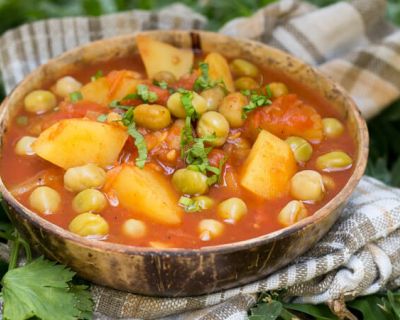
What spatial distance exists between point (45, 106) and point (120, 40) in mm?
568

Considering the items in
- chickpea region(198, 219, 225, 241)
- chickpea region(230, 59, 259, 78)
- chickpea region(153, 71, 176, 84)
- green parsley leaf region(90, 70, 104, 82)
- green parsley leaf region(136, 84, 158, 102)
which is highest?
green parsley leaf region(136, 84, 158, 102)

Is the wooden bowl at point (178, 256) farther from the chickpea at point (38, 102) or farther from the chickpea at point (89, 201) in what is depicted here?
the chickpea at point (38, 102)

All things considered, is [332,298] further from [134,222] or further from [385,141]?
[385,141]

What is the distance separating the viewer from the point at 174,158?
2.68 m

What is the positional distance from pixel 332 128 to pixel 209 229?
0.83m

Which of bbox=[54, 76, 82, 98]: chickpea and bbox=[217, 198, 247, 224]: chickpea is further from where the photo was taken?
bbox=[54, 76, 82, 98]: chickpea

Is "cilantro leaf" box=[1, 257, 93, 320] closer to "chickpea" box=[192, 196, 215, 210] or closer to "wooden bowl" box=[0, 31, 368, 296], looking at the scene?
"wooden bowl" box=[0, 31, 368, 296]

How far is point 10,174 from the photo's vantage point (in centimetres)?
270

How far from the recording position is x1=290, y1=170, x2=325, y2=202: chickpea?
2582 millimetres

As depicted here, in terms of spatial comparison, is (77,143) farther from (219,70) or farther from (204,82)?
(219,70)

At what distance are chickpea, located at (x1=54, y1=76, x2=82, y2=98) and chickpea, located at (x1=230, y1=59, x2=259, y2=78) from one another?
2.43 feet

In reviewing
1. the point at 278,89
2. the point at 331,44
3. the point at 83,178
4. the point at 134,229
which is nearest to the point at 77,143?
the point at 83,178

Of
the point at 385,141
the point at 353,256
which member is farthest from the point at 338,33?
the point at 353,256

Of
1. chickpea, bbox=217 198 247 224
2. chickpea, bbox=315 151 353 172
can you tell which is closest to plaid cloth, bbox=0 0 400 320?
chickpea, bbox=315 151 353 172
